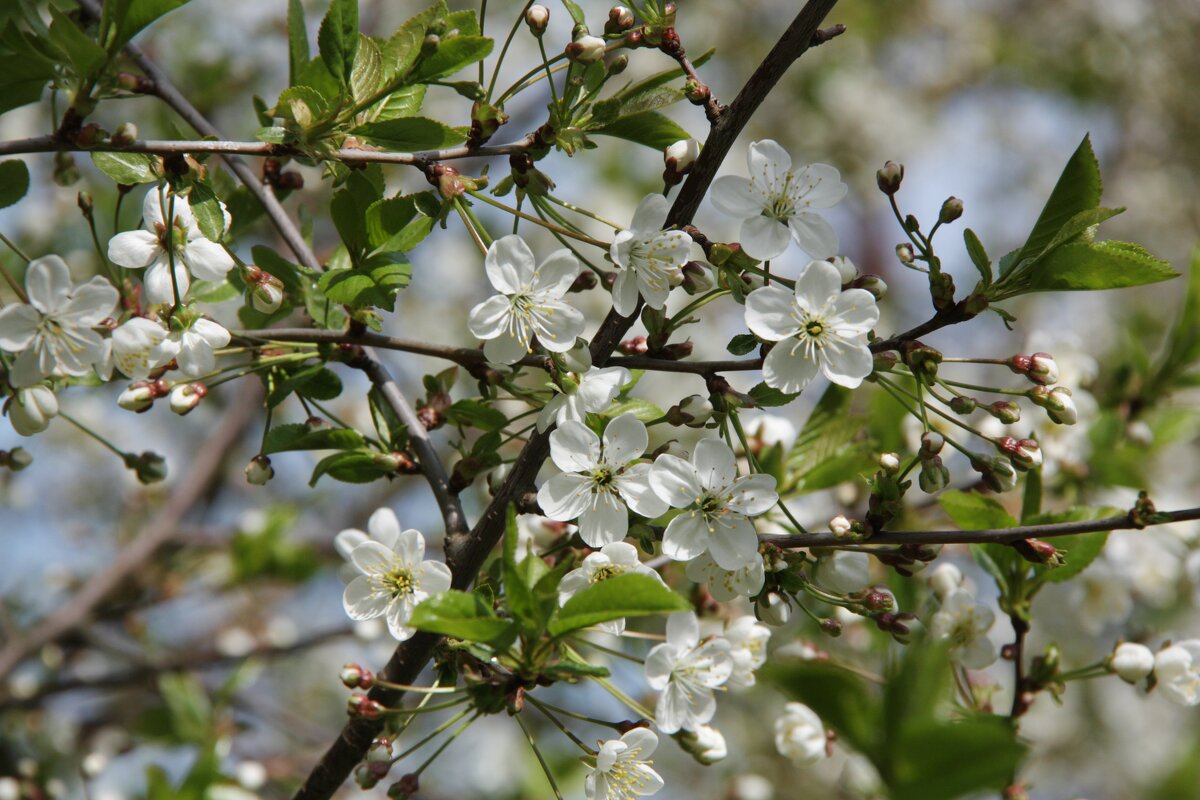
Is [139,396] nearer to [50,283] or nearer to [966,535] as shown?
[50,283]

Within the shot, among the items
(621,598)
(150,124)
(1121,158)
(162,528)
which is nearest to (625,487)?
(621,598)

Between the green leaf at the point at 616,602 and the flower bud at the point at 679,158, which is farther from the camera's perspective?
the flower bud at the point at 679,158

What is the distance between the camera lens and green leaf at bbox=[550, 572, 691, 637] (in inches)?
41.9

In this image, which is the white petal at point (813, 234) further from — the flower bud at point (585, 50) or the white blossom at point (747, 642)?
the white blossom at point (747, 642)

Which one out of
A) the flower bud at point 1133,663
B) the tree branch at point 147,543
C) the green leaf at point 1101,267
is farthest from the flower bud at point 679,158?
the tree branch at point 147,543

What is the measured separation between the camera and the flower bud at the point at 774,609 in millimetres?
1380

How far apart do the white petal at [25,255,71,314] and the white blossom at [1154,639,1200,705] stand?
71.7 inches

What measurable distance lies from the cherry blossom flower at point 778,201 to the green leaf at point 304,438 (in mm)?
609

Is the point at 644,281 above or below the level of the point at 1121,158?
below

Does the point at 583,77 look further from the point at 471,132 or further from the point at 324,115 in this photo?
the point at 324,115

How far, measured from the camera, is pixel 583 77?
4.31ft

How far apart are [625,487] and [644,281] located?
26 centimetres

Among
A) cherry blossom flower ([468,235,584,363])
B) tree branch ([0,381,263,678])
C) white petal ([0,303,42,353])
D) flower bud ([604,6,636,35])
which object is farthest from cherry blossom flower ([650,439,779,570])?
tree branch ([0,381,263,678])

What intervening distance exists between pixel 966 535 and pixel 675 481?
38 cm
